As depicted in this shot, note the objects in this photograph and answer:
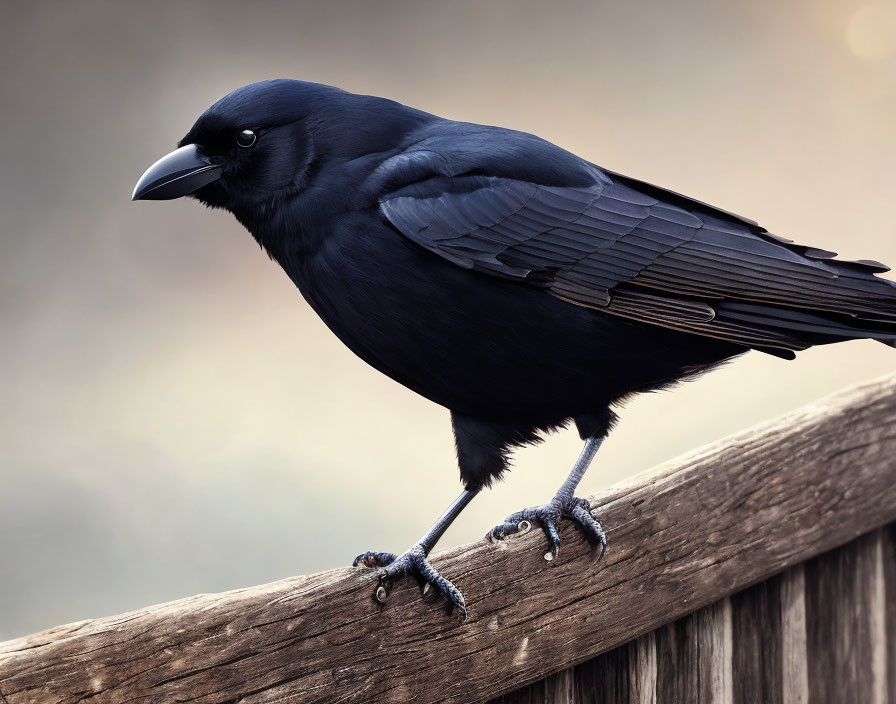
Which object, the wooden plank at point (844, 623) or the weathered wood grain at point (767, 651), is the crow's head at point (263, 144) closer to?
the weathered wood grain at point (767, 651)

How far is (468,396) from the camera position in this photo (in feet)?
6.81

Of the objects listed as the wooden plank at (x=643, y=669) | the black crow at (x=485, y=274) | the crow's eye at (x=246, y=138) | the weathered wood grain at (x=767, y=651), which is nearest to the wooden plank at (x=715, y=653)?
the weathered wood grain at (x=767, y=651)

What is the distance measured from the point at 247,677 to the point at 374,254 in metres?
0.84

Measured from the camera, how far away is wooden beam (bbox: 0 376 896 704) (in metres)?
1.49

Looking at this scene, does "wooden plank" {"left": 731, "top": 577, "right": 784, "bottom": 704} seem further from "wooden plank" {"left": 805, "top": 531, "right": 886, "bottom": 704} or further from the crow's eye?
the crow's eye

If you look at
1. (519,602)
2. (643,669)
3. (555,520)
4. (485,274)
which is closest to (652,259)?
(485,274)

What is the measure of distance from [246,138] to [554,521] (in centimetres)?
101

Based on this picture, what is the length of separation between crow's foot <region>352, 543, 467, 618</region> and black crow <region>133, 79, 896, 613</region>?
0.05 ft

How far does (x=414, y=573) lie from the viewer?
1.90 metres

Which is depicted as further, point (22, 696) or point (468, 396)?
point (468, 396)

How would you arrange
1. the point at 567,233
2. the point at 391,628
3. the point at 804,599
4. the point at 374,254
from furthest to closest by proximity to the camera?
the point at 804,599 < the point at 567,233 < the point at 374,254 < the point at 391,628

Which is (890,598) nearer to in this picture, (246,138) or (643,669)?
(643,669)

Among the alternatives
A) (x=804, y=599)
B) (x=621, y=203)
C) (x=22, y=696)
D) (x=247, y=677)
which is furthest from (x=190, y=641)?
(x=804, y=599)

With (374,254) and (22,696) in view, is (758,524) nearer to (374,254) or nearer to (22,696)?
(374,254)
